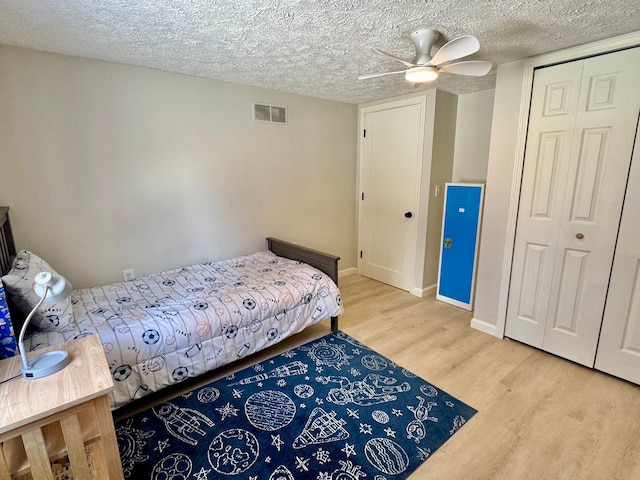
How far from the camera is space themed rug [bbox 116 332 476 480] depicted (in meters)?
1.58

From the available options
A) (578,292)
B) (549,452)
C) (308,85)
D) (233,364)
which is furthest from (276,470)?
(308,85)

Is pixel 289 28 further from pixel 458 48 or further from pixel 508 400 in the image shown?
pixel 508 400

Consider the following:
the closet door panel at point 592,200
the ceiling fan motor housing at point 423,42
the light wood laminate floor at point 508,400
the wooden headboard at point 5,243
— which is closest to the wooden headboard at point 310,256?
the light wood laminate floor at point 508,400

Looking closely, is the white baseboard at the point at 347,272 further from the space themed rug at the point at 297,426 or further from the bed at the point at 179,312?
the space themed rug at the point at 297,426

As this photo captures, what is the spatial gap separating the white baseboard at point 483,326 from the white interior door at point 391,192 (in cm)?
94

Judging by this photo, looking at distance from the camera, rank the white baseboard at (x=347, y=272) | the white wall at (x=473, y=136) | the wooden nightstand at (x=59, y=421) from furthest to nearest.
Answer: the white baseboard at (x=347, y=272) < the white wall at (x=473, y=136) < the wooden nightstand at (x=59, y=421)

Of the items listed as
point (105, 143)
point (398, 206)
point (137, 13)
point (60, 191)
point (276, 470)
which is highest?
point (137, 13)

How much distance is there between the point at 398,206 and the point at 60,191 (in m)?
3.18

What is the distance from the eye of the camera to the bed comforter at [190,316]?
186 centimetres

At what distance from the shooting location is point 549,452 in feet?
5.47

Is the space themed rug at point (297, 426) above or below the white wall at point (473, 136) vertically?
below

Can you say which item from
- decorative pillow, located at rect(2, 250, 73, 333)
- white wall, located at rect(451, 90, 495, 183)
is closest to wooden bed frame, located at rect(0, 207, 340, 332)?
decorative pillow, located at rect(2, 250, 73, 333)

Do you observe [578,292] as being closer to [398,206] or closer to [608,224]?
[608,224]

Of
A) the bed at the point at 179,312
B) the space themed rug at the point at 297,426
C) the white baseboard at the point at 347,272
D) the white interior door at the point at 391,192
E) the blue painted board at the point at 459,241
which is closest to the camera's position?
the space themed rug at the point at 297,426
